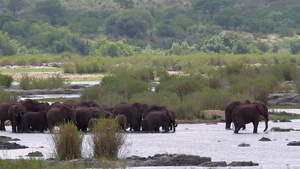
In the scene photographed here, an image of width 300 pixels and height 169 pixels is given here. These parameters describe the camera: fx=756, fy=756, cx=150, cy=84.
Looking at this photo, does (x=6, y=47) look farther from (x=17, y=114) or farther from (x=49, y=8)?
(x=17, y=114)

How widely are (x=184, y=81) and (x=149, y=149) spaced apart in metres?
14.0

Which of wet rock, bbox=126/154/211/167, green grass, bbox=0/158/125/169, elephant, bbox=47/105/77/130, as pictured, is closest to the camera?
green grass, bbox=0/158/125/169

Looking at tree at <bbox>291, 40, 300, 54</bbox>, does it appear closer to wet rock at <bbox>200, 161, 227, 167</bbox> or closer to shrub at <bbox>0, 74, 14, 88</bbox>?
shrub at <bbox>0, 74, 14, 88</bbox>

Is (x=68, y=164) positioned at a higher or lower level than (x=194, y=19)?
lower

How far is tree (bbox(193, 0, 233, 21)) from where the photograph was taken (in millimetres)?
103625

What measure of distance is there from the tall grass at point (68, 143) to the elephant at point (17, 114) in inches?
291

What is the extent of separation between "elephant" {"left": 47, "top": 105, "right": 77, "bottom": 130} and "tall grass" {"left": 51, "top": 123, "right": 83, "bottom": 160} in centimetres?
675

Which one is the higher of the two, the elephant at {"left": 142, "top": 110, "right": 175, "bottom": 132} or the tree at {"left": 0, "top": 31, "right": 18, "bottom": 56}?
the tree at {"left": 0, "top": 31, "right": 18, "bottom": 56}

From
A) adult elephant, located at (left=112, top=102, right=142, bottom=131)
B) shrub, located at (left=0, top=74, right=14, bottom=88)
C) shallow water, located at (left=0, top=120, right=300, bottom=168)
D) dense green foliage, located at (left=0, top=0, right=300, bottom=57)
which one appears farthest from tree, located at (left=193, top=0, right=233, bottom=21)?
adult elephant, located at (left=112, top=102, right=142, bottom=131)

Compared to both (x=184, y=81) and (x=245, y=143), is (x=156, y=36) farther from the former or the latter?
(x=245, y=143)

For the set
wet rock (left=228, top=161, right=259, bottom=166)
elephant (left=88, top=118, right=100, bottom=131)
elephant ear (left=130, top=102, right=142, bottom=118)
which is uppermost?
elephant ear (left=130, top=102, right=142, bottom=118)

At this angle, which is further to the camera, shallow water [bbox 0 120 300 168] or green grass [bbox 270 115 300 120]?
green grass [bbox 270 115 300 120]

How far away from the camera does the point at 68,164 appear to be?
13.5m

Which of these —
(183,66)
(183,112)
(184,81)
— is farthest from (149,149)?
(183,66)
